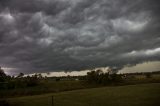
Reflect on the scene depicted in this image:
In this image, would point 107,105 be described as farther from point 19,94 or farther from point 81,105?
point 19,94

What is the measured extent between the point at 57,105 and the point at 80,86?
59.4m

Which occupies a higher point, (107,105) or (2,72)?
(2,72)

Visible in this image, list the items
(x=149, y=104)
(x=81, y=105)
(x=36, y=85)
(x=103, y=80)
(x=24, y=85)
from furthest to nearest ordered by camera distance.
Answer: (x=103, y=80), (x=36, y=85), (x=24, y=85), (x=81, y=105), (x=149, y=104)

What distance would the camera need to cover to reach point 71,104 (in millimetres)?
37219

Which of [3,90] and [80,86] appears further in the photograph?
[80,86]

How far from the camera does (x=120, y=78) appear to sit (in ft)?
358

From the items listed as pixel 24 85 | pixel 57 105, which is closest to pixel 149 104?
pixel 57 105

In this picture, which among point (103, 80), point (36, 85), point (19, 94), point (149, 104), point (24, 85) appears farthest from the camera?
point (103, 80)

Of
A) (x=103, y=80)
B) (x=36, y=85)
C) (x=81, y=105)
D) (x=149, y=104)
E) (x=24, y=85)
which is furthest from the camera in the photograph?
(x=103, y=80)

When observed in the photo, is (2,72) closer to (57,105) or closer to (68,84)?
(68,84)

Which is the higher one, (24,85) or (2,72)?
(2,72)

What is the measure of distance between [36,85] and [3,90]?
19.0 m

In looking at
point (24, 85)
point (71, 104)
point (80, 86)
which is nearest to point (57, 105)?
point (71, 104)

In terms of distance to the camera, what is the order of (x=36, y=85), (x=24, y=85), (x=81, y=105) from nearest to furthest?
(x=81, y=105), (x=24, y=85), (x=36, y=85)
